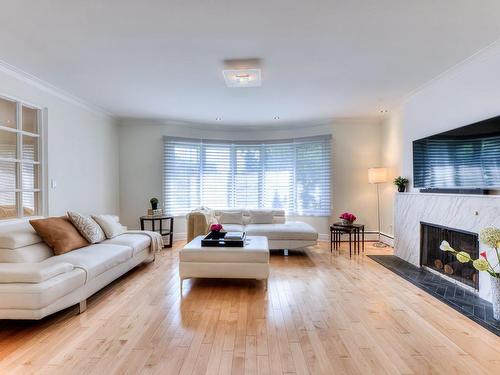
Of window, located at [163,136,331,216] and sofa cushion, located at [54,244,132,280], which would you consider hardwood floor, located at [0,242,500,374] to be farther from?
window, located at [163,136,331,216]

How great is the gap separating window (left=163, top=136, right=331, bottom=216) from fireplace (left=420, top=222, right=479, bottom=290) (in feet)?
7.17

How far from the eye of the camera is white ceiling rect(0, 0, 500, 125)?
2.22 m

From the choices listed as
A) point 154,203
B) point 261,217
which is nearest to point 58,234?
point 154,203

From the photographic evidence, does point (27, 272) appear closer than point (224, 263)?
Yes

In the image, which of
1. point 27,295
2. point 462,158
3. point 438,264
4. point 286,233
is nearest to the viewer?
point 27,295

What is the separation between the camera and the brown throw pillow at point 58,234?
10.3 ft

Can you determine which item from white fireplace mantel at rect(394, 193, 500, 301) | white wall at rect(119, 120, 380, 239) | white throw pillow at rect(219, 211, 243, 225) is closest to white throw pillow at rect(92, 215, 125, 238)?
white wall at rect(119, 120, 380, 239)

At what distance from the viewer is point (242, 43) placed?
9.05 ft

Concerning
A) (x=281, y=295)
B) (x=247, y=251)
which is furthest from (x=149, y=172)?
(x=281, y=295)

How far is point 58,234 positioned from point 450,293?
4.37 metres

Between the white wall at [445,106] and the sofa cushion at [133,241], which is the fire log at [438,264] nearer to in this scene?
the white wall at [445,106]

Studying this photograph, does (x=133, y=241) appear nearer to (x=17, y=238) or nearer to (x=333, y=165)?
(x=17, y=238)

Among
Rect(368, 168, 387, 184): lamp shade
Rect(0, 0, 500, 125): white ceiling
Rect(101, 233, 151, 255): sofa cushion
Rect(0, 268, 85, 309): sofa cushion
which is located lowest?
Rect(0, 268, 85, 309): sofa cushion

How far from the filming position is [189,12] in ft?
7.43
